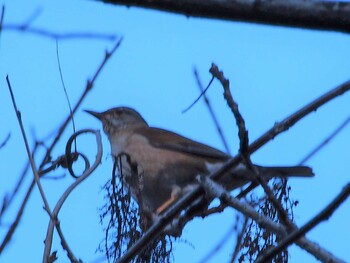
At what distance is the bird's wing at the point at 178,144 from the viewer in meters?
5.94

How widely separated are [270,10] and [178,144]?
520 centimetres

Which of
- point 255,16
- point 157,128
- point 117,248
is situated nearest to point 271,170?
point 117,248

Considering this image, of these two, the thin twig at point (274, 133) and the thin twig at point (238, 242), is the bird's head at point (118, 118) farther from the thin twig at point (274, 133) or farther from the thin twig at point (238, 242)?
the thin twig at point (274, 133)

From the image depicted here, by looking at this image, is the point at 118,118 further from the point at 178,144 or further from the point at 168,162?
the point at 168,162

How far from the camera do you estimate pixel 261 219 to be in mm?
2018

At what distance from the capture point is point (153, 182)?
5738 millimetres

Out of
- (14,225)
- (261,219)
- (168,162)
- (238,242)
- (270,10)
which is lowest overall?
(270,10)

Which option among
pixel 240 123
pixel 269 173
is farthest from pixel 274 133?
pixel 269 173

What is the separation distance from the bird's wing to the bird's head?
560mm

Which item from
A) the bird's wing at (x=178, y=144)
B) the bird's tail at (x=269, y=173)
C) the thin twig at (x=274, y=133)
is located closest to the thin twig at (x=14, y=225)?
the thin twig at (x=274, y=133)

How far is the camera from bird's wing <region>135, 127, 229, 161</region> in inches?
234

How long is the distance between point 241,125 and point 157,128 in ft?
16.6

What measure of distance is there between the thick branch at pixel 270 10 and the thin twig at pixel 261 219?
0.89 metres

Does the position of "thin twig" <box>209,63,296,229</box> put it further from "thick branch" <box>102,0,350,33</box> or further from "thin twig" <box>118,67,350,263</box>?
"thick branch" <box>102,0,350,33</box>
